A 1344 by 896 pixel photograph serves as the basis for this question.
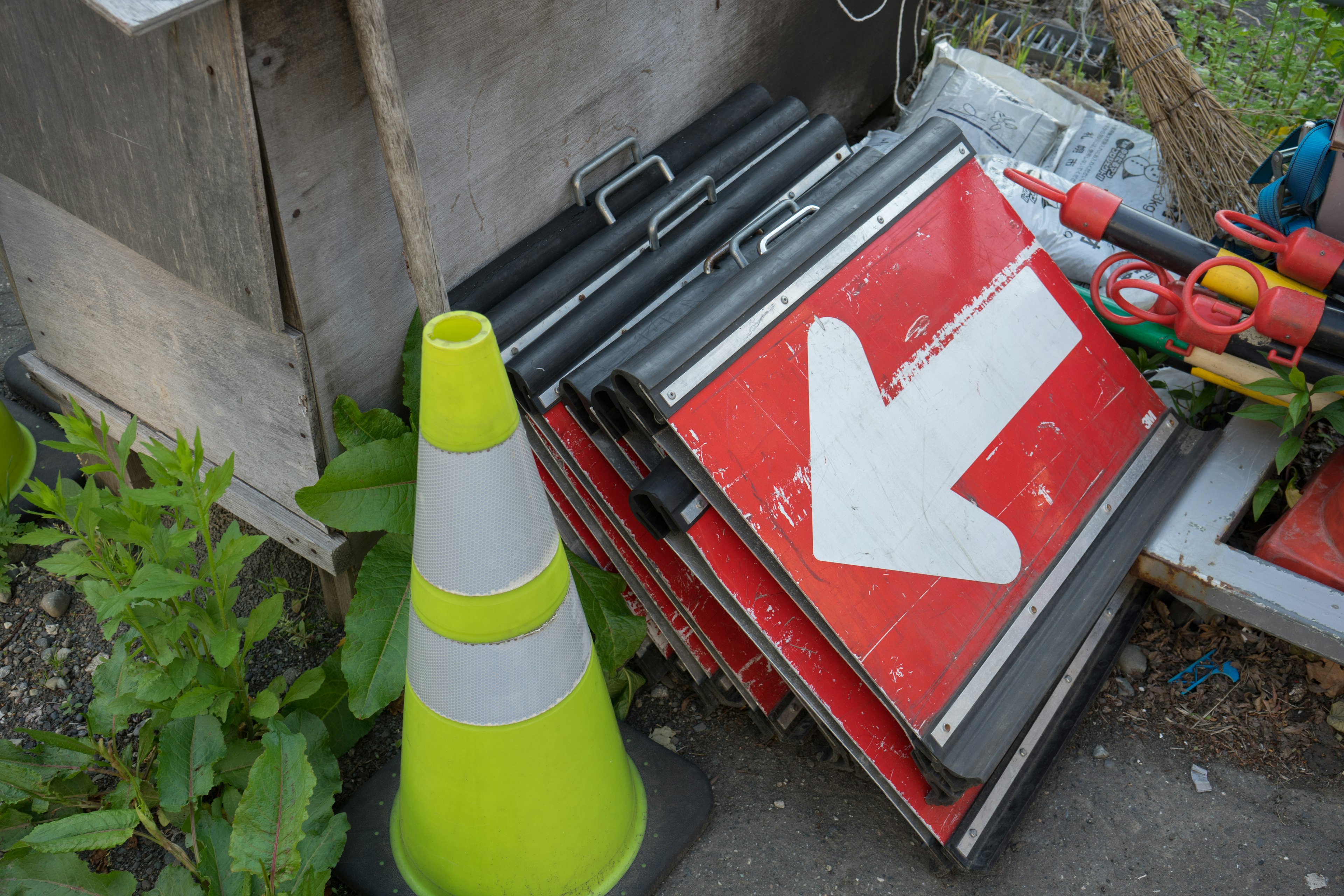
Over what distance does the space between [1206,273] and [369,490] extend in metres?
1.94

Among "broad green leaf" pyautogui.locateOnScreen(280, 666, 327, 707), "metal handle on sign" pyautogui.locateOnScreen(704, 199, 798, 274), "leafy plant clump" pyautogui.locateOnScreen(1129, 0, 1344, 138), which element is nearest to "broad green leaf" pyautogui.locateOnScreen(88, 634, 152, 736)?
"broad green leaf" pyautogui.locateOnScreen(280, 666, 327, 707)

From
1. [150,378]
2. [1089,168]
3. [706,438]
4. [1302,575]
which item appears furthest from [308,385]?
[1089,168]

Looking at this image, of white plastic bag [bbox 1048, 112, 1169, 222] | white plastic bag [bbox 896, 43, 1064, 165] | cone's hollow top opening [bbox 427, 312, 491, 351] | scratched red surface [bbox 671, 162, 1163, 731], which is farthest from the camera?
white plastic bag [bbox 896, 43, 1064, 165]

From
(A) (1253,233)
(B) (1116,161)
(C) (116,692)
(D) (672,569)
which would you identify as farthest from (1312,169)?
(C) (116,692)

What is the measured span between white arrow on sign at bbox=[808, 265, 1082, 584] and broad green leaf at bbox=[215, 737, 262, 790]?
1.25 meters

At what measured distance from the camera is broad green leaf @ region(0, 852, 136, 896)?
5.68ft

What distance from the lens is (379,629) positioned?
206cm

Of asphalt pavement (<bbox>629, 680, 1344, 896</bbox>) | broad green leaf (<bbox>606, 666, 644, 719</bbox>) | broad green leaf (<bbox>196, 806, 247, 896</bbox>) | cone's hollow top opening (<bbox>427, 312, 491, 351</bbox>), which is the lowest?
asphalt pavement (<bbox>629, 680, 1344, 896</bbox>)

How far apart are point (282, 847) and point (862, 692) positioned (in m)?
1.14

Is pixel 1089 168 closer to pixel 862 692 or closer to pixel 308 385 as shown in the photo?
pixel 862 692

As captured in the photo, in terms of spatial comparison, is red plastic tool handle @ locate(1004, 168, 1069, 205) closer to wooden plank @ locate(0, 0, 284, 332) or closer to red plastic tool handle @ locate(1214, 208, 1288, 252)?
red plastic tool handle @ locate(1214, 208, 1288, 252)

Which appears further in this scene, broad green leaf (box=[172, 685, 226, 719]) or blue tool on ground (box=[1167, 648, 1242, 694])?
blue tool on ground (box=[1167, 648, 1242, 694])

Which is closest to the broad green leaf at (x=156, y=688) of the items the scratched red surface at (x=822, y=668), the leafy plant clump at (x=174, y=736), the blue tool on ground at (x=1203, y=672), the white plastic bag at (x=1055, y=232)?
the leafy plant clump at (x=174, y=736)

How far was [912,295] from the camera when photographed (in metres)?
2.29
